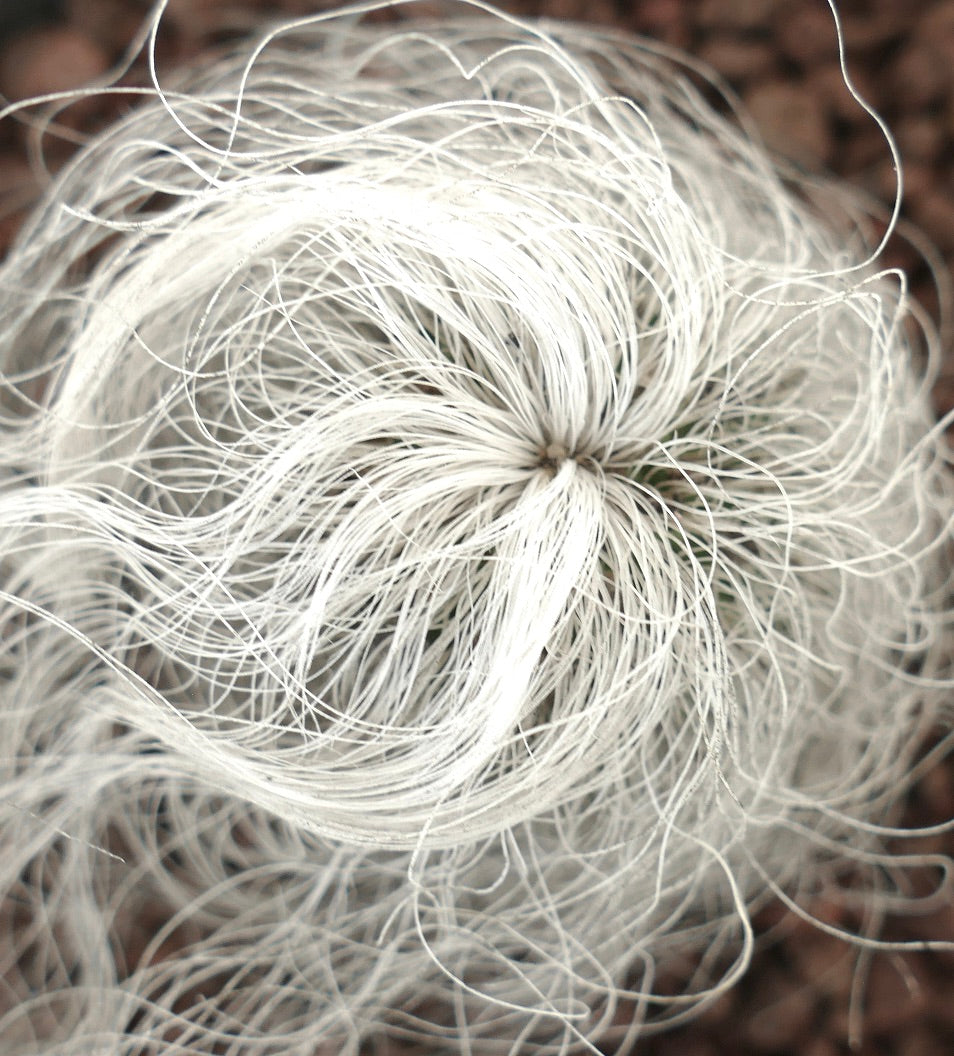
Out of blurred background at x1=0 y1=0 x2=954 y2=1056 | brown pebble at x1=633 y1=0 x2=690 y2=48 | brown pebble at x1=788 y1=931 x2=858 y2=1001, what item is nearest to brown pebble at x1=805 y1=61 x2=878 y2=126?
blurred background at x1=0 y1=0 x2=954 y2=1056

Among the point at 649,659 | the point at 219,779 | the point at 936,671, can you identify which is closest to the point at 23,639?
the point at 219,779

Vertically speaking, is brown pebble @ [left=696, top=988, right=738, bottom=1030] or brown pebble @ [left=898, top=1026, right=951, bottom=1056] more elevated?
brown pebble @ [left=696, top=988, right=738, bottom=1030]

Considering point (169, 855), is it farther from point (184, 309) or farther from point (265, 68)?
point (265, 68)

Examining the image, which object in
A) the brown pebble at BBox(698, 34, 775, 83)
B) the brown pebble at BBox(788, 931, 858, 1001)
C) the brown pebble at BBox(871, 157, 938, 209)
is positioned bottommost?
the brown pebble at BBox(788, 931, 858, 1001)

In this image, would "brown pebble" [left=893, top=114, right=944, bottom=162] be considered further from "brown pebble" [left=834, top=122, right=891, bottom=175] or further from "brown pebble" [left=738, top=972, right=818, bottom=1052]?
"brown pebble" [left=738, top=972, right=818, bottom=1052]

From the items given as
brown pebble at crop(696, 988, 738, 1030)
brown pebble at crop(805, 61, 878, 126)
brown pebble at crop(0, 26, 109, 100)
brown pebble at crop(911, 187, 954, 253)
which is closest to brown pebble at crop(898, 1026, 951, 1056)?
brown pebble at crop(696, 988, 738, 1030)

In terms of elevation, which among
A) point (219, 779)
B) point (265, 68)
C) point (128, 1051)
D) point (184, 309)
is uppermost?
point (265, 68)

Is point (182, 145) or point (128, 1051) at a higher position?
point (182, 145)

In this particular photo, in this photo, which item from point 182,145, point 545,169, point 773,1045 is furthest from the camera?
point 773,1045

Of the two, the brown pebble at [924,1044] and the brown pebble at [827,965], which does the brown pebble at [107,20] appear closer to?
the brown pebble at [827,965]
